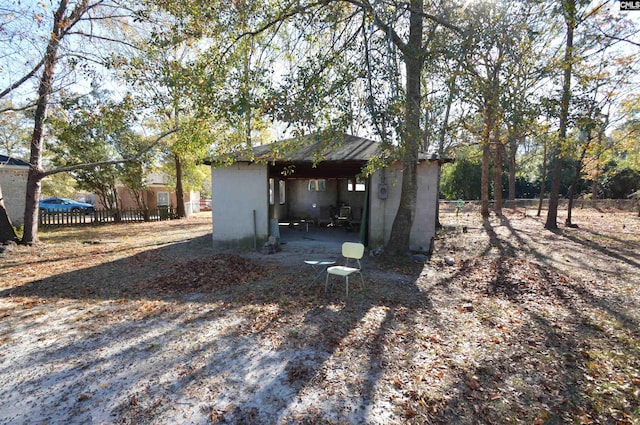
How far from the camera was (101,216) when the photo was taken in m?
17.3

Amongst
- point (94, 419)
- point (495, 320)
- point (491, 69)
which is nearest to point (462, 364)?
point (495, 320)

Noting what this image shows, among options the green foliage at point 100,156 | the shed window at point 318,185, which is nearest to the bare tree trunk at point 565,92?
the shed window at point 318,185

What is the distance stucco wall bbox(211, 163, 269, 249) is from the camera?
9.75 meters

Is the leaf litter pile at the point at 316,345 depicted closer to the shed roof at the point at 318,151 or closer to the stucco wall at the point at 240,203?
the stucco wall at the point at 240,203

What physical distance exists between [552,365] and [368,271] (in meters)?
4.12

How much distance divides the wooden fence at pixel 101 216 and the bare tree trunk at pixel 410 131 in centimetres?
1635

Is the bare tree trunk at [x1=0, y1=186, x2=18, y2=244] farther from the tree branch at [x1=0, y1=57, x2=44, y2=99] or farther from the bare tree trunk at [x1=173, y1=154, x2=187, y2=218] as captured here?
the bare tree trunk at [x1=173, y1=154, x2=187, y2=218]

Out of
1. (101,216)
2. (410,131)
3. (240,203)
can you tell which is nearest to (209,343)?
(410,131)

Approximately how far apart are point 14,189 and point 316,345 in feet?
60.8

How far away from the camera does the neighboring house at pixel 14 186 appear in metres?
14.7

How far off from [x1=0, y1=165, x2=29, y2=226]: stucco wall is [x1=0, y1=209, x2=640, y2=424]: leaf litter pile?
10723 mm

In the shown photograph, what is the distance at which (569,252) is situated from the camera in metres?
9.09

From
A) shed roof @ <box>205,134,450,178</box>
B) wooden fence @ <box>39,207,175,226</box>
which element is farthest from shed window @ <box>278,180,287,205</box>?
wooden fence @ <box>39,207,175,226</box>

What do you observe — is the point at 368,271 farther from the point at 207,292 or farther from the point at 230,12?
the point at 230,12
